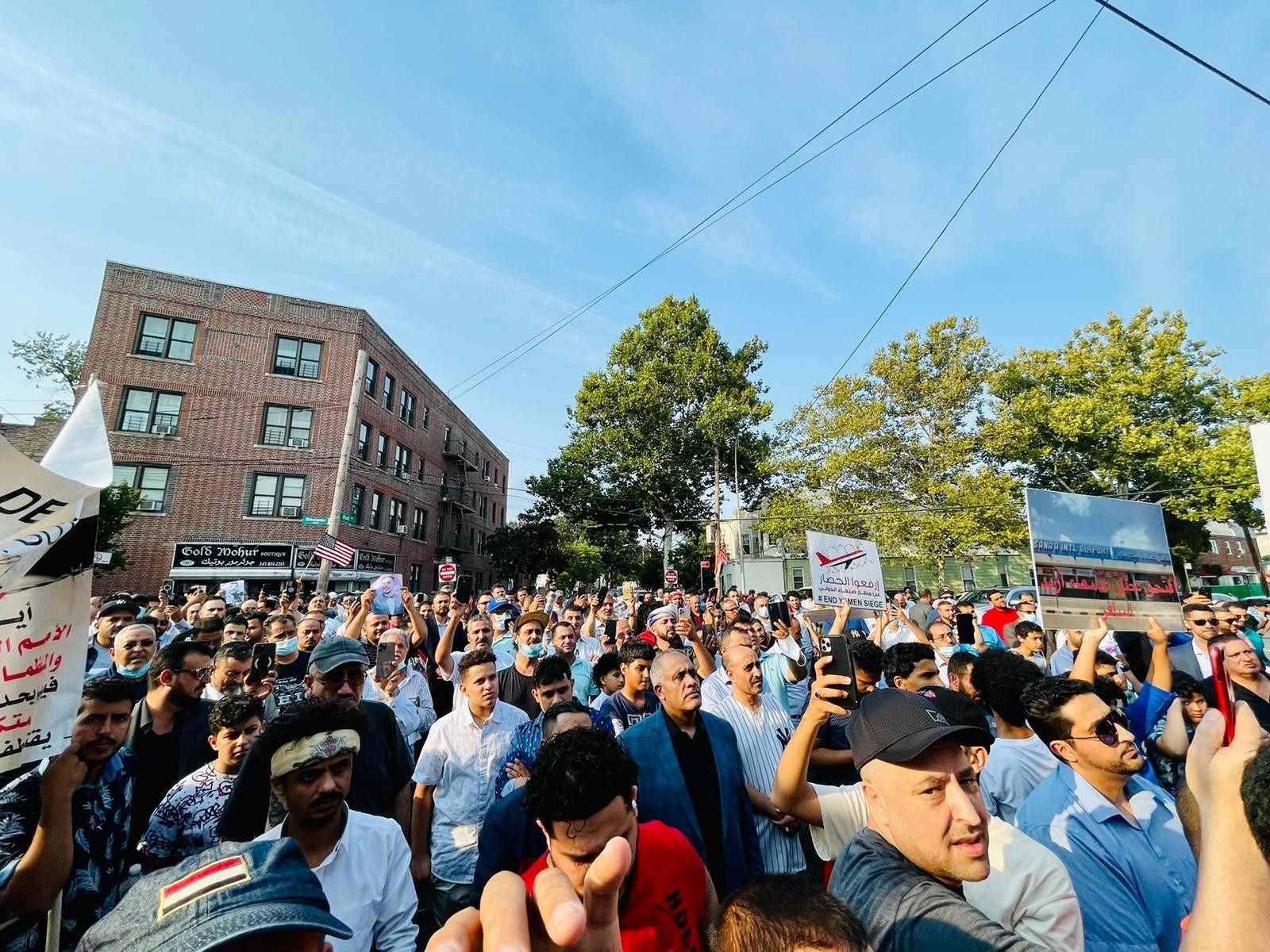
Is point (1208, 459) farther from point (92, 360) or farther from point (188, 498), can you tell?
point (92, 360)

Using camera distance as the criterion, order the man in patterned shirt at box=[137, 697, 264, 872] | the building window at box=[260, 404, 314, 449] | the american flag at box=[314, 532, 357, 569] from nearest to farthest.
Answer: the man in patterned shirt at box=[137, 697, 264, 872] < the american flag at box=[314, 532, 357, 569] < the building window at box=[260, 404, 314, 449]

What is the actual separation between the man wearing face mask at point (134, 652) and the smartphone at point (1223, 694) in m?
5.98

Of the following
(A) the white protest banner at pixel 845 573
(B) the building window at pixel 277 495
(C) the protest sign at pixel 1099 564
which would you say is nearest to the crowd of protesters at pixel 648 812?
(A) the white protest banner at pixel 845 573

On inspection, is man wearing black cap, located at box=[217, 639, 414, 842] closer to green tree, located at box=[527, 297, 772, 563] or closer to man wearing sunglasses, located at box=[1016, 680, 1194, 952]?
man wearing sunglasses, located at box=[1016, 680, 1194, 952]

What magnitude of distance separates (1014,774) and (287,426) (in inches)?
1018

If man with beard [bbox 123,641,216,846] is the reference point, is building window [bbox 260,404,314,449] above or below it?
above

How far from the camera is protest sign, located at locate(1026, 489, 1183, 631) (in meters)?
7.40

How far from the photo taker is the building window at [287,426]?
A: 22.8 meters

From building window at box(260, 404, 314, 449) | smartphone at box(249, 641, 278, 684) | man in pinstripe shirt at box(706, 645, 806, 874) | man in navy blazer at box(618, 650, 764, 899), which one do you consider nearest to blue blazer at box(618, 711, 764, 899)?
man in navy blazer at box(618, 650, 764, 899)

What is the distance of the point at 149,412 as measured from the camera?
21156 mm

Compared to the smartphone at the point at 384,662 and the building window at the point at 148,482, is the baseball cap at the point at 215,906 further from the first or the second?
the building window at the point at 148,482

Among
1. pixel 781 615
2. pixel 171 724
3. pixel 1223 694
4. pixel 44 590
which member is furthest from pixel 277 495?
pixel 1223 694

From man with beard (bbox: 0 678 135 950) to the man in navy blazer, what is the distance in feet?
7.53

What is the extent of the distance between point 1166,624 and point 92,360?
30446 millimetres
